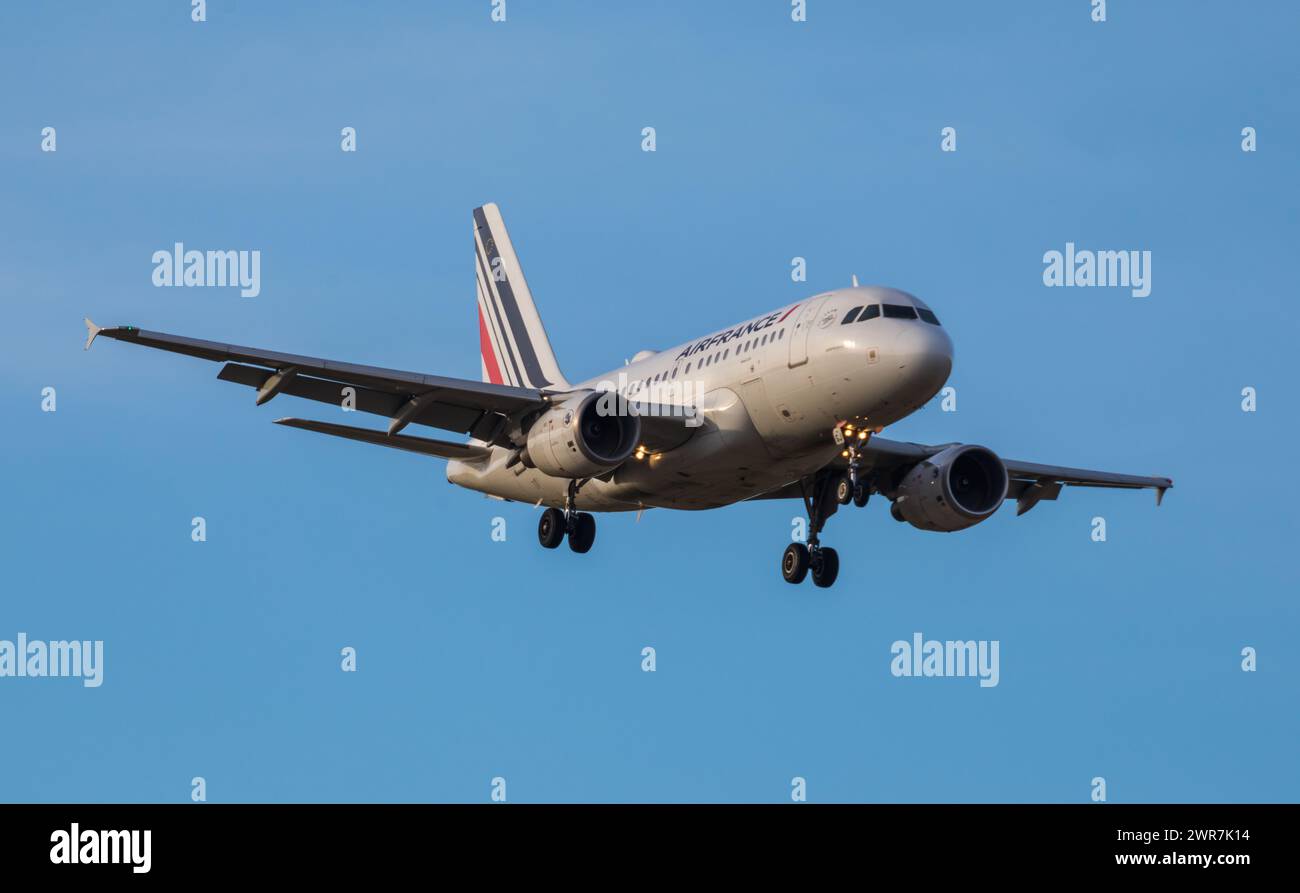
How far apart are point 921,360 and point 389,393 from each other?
45.8ft

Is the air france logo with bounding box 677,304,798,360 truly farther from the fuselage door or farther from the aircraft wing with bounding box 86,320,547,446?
the aircraft wing with bounding box 86,320,547,446

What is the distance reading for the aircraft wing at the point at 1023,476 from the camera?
183ft

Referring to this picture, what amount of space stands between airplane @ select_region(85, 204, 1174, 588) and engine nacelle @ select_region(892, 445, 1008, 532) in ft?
0.13

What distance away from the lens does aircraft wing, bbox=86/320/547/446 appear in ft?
155

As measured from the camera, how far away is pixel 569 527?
5388cm

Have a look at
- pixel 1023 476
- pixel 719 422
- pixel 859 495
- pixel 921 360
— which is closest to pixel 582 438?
pixel 719 422

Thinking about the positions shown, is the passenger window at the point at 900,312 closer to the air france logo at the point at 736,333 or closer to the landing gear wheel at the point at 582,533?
the air france logo at the point at 736,333

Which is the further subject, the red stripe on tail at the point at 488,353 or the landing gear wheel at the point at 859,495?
the red stripe on tail at the point at 488,353

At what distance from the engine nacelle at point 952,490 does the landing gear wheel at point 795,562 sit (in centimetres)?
312

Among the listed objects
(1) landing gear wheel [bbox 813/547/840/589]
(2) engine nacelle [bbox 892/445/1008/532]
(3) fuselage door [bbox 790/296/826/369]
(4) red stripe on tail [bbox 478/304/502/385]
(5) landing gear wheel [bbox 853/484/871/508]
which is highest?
(4) red stripe on tail [bbox 478/304/502/385]

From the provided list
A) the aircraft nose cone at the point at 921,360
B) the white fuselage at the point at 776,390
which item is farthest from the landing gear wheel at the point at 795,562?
the aircraft nose cone at the point at 921,360

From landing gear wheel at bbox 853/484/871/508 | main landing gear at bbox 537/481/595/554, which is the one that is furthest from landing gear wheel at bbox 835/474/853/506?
main landing gear at bbox 537/481/595/554

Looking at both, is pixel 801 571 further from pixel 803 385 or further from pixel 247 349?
pixel 247 349

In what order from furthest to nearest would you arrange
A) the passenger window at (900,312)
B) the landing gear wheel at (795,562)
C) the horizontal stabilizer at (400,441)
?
the landing gear wheel at (795,562)
the horizontal stabilizer at (400,441)
the passenger window at (900,312)
